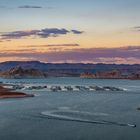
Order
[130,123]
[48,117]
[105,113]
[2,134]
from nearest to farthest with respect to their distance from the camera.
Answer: [2,134] → [130,123] → [48,117] → [105,113]

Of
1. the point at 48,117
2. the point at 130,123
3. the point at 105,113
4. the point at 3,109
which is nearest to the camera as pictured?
the point at 130,123

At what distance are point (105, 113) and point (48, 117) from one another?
8157 millimetres

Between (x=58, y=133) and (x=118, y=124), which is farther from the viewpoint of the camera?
(x=118, y=124)

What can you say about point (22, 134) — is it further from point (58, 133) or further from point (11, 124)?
point (11, 124)

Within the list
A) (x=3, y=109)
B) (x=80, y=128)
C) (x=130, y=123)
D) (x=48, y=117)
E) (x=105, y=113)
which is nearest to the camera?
(x=80, y=128)

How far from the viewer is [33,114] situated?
5003 centimetres

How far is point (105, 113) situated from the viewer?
5191 cm

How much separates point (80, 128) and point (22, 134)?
5.77m

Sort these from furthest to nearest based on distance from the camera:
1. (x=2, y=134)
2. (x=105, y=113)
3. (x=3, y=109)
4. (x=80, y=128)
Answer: (x=3, y=109) < (x=105, y=113) < (x=80, y=128) < (x=2, y=134)

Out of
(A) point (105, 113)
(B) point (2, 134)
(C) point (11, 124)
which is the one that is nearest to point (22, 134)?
(B) point (2, 134)

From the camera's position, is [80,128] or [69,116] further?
[69,116]

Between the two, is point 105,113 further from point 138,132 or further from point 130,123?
point 138,132

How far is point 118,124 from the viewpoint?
4153cm

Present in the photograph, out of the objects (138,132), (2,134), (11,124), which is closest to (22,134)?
(2,134)
